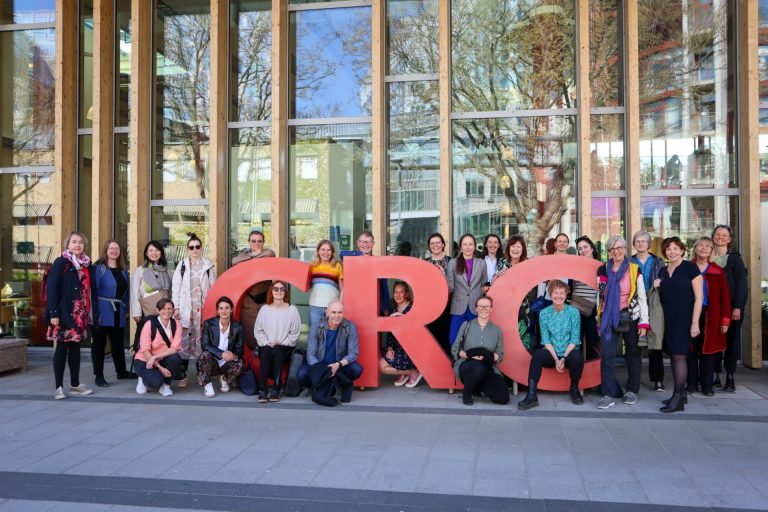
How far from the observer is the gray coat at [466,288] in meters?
7.30

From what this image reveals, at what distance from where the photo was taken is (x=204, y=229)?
10.0 meters

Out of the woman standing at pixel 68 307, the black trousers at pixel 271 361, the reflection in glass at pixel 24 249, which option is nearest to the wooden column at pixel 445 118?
the black trousers at pixel 271 361

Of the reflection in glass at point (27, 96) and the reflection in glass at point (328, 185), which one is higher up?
the reflection in glass at point (27, 96)

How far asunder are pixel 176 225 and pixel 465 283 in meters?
5.19

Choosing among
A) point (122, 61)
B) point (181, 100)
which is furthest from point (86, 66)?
point (181, 100)

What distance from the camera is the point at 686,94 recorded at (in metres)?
9.14

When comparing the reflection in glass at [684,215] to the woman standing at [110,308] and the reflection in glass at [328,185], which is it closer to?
the reflection in glass at [328,185]

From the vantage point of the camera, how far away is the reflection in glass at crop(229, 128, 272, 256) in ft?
32.4

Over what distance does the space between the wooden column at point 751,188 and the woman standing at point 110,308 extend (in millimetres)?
8352

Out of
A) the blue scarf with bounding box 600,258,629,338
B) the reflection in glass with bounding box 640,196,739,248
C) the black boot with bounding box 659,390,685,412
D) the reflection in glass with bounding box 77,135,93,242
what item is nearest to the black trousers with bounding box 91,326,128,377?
the reflection in glass with bounding box 77,135,93,242

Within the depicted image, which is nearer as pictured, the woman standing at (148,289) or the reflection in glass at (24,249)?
the woman standing at (148,289)

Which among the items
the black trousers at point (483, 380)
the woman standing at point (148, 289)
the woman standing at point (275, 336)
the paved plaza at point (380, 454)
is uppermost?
the woman standing at point (148, 289)

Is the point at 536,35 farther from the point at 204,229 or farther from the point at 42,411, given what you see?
the point at 42,411

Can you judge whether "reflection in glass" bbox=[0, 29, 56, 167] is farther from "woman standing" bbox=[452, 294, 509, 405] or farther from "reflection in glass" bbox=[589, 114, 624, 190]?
"reflection in glass" bbox=[589, 114, 624, 190]
